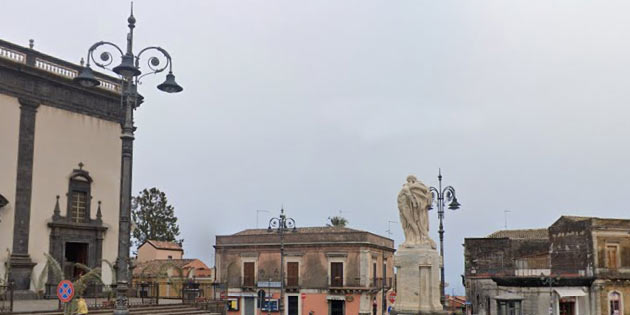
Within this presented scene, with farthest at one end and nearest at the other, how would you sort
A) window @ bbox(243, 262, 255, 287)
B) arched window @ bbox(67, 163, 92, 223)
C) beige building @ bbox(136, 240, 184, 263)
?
beige building @ bbox(136, 240, 184, 263) → window @ bbox(243, 262, 255, 287) → arched window @ bbox(67, 163, 92, 223)

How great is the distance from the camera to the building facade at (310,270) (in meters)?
38.3

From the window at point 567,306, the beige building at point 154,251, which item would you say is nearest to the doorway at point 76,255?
the beige building at point 154,251

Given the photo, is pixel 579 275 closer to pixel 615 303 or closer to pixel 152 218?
pixel 615 303

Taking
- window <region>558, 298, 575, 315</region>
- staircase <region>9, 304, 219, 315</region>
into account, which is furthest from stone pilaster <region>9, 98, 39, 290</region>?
window <region>558, 298, 575, 315</region>

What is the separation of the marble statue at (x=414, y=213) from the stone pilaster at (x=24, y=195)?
14287 millimetres

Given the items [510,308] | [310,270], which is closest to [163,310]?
[510,308]

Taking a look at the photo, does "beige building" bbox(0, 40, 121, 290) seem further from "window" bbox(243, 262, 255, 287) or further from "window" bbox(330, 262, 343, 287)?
"window" bbox(330, 262, 343, 287)

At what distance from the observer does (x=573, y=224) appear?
33.7 meters

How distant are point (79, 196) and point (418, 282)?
1554cm

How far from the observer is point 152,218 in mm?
48500

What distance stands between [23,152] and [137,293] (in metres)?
7.77

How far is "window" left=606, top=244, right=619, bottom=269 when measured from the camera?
3228 centimetres

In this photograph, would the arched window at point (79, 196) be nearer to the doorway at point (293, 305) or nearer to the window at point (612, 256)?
the doorway at point (293, 305)

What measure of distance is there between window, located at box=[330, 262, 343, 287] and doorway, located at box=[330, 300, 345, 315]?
1059mm
